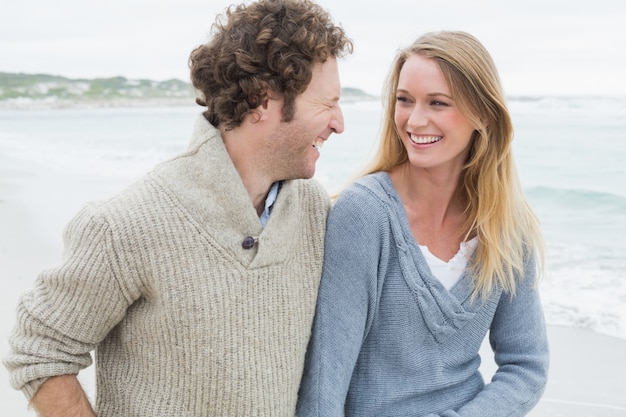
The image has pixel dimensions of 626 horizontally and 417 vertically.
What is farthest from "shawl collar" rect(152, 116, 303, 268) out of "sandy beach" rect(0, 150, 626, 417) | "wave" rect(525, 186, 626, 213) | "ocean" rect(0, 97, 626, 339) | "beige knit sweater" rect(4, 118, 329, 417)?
"wave" rect(525, 186, 626, 213)

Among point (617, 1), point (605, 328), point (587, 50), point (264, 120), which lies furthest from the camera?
point (587, 50)

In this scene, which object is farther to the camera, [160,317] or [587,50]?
[587,50]

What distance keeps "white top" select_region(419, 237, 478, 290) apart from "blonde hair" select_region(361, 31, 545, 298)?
3 cm

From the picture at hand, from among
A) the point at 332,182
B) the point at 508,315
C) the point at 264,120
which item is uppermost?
the point at 264,120

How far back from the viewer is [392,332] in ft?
7.47

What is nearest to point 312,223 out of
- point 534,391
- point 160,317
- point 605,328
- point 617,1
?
point 160,317

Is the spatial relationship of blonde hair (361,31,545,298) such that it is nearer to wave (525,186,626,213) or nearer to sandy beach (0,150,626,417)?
sandy beach (0,150,626,417)

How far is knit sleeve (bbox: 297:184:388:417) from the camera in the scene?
2174 mm

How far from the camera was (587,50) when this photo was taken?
21.9m

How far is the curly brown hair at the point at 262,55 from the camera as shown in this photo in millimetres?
1984

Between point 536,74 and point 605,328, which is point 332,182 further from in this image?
point 536,74

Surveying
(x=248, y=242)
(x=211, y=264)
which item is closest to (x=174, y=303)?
(x=211, y=264)

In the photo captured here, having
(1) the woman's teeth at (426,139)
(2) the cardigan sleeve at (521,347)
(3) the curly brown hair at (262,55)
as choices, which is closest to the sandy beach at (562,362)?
(2) the cardigan sleeve at (521,347)

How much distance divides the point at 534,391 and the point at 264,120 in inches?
48.4
